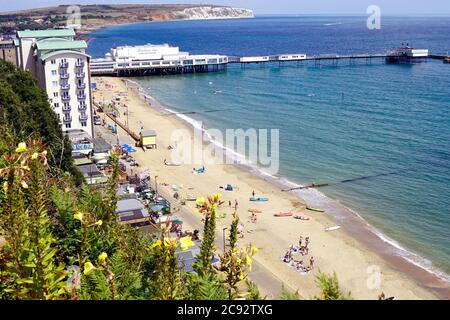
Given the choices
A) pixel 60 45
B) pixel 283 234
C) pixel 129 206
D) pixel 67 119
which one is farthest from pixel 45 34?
pixel 283 234

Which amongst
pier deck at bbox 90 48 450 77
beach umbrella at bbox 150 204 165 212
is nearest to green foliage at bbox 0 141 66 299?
beach umbrella at bbox 150 204 165 212

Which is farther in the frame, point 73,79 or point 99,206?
point 73,79

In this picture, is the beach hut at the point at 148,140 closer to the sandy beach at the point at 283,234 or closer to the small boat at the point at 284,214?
the sandy beach at the point at 283,234

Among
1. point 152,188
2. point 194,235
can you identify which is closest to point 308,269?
point 194,235

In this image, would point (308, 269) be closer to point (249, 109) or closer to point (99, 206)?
point (99, 206)

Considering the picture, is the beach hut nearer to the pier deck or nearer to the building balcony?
the building balcony

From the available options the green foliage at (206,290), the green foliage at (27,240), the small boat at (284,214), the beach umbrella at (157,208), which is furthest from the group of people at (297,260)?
the green foliage at (27,240)

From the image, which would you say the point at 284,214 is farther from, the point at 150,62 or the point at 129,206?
the point at 150,62
